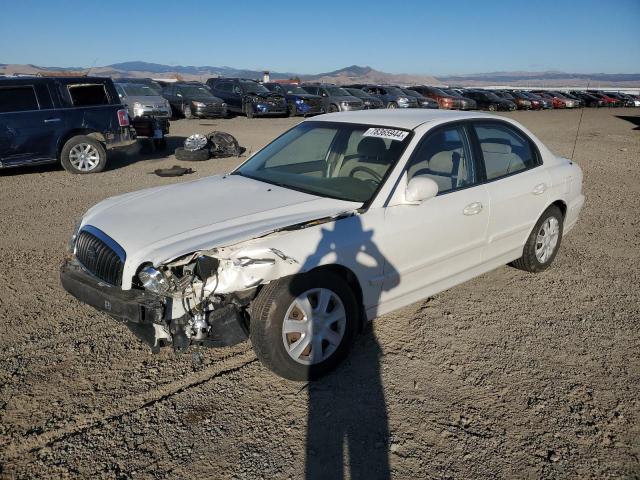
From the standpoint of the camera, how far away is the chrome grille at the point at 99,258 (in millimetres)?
2947

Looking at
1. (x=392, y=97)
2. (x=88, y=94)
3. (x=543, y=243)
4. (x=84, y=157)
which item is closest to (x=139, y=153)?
(x=84, y=157)

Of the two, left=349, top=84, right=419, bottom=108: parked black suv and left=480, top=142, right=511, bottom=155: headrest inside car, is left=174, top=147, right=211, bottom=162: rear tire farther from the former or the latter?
left=349, top=84, right=419, bottom=108: parked black suv

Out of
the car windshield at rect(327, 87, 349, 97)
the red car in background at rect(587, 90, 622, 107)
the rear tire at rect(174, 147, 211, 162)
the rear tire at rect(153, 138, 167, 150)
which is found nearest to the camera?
the rear tire at rect(174, 147, 211, 162)

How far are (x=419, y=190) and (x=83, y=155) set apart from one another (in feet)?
28.0

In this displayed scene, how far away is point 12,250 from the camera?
5.44m

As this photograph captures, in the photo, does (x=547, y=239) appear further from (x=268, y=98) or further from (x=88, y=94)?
(x=268, y=98)

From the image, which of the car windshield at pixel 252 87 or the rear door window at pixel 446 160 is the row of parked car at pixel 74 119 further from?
the rear door window at pixel 446 160

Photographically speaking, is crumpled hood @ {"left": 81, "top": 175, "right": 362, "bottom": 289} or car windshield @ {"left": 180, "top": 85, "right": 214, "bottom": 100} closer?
crumpled hood @ {"left": 81, "top": 175, "right": 362, "bottom": 289}

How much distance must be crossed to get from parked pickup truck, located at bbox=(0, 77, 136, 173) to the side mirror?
27.4 ft

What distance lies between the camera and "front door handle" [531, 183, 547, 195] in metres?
4.47

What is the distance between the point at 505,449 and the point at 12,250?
5297 millimetres

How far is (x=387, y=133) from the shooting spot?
3.82m

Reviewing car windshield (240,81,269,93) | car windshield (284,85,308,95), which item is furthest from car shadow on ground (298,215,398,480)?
car windshield (284,85,308,95)

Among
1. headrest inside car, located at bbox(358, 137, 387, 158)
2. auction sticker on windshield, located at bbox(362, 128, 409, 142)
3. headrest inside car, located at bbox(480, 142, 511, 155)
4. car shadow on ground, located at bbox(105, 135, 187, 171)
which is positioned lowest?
car shadow on ground, located at bbox(105, 135, 187, 171)
